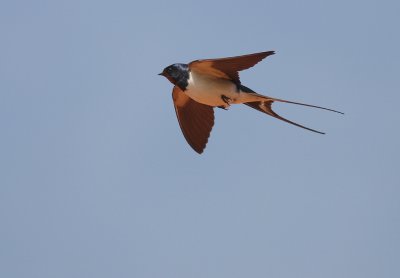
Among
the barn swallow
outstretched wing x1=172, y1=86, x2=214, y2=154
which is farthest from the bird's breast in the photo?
outstretched wing x1=172, y1=86, x2=214, y2=154

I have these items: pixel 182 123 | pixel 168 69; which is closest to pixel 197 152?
pixel 182 123

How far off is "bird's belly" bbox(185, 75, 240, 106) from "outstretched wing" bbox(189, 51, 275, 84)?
2.0 inches

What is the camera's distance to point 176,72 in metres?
5.42

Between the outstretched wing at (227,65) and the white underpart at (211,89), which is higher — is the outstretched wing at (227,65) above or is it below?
above

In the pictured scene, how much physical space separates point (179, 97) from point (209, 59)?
103 centimetres

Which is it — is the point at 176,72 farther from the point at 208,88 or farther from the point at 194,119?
the point at 194,119

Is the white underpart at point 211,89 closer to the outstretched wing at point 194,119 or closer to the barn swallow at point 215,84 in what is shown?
the barn swallow at point 215,84

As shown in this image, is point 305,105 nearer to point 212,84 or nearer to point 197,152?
point 212,84

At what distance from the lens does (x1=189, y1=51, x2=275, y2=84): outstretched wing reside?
190 inches

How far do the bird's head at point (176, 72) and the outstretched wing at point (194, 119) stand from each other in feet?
1.53

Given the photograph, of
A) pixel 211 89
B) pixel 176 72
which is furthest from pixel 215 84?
pixel 176 72

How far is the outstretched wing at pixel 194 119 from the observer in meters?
5.91

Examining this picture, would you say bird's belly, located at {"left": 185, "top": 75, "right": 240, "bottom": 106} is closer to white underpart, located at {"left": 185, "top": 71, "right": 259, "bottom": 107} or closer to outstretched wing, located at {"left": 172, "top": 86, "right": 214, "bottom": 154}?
white underpart, located at {"left": 185, "top": 71, "right": 259, "bottom": 107}

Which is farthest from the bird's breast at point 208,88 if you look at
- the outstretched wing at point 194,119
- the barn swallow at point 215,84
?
the outstretched wing at point 194,119
